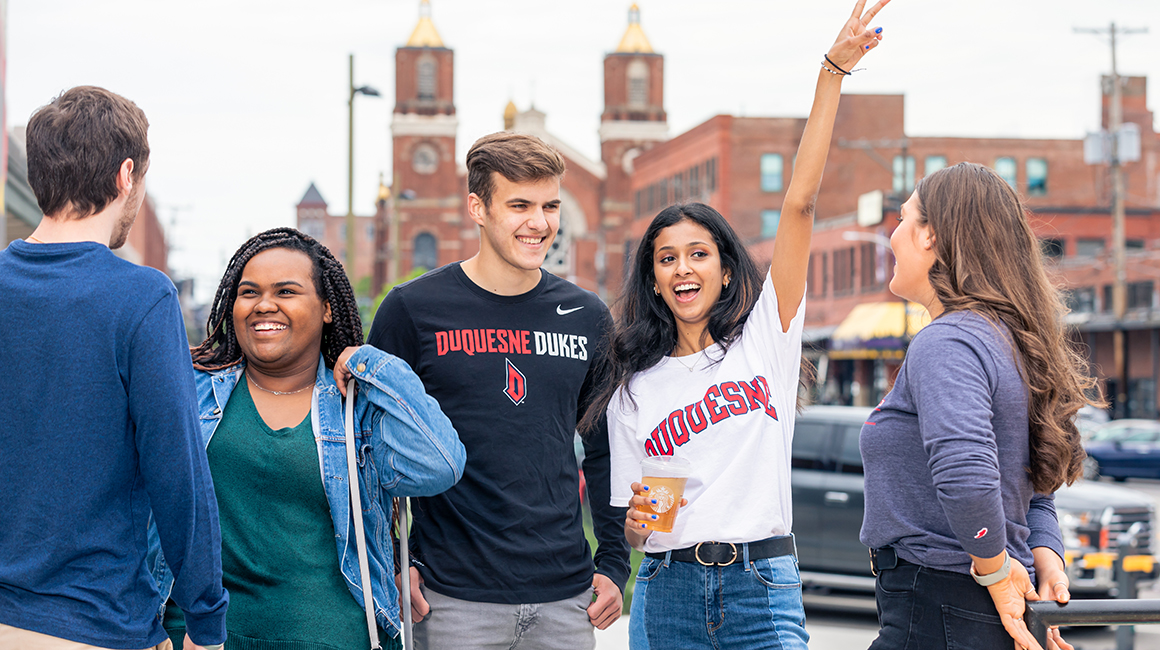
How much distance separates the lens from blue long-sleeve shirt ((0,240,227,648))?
2348mm

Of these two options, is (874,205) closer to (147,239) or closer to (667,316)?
(147,239)

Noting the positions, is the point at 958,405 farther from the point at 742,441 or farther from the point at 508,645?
the point at 508,645

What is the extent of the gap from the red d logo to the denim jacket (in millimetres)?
395

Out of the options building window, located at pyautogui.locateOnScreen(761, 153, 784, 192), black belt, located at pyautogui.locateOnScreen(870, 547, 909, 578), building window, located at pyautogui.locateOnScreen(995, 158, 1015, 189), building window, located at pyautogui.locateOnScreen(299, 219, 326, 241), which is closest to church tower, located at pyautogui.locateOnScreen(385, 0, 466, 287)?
building window, located at pyautogui.locateOnScreen(761, 153, 784, 192)

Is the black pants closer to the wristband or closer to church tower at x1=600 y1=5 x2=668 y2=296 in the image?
the wristband

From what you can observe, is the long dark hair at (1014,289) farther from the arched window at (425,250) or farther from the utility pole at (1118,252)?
the arched window at (425,250)

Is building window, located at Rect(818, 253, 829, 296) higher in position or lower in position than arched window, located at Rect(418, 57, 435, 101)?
lower

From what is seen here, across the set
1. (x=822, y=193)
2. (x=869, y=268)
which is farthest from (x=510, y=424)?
(x=822, y=193)

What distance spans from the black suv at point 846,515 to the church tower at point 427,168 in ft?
239

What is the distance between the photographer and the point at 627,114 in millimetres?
86438

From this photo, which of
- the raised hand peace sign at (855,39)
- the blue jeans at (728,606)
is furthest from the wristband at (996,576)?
the raised hand peace sign at (855,39)

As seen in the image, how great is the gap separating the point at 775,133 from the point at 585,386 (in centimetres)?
5780

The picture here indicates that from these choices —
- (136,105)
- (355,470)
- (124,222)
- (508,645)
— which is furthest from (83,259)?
(508,645)

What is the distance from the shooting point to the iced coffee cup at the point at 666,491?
3236 millimetres
